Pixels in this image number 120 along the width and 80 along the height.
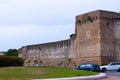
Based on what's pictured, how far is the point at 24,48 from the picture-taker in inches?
2872

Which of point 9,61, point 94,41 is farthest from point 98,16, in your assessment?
point 9,61

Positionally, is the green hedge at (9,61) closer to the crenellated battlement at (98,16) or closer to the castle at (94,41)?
the castle at (94,41)

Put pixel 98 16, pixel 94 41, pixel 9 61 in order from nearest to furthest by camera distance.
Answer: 1. pixel 9 61
2. pixel 98 16
3. pixel 94 41

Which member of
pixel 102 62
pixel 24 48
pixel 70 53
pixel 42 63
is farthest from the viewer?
pixel 24 48

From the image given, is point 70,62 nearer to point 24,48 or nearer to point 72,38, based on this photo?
point 72,38

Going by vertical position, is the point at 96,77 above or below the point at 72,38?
below

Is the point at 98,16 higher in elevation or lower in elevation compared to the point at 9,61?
higher

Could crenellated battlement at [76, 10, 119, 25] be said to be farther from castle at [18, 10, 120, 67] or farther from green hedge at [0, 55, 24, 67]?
green hedge at [0, 55, 24, 67]

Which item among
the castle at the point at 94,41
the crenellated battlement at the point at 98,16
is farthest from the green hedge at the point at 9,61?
the crenellated battlement at the point at 98,16

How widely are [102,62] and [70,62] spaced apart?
797 cm

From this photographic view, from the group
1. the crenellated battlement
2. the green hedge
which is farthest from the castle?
the green hedge

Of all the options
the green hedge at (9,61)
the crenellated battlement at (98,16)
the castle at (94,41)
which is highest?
the crenellated battlement at (98,16)

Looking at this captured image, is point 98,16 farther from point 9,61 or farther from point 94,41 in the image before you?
point 9,61

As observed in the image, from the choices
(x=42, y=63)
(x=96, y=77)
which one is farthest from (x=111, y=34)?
(x=96, y=77)
